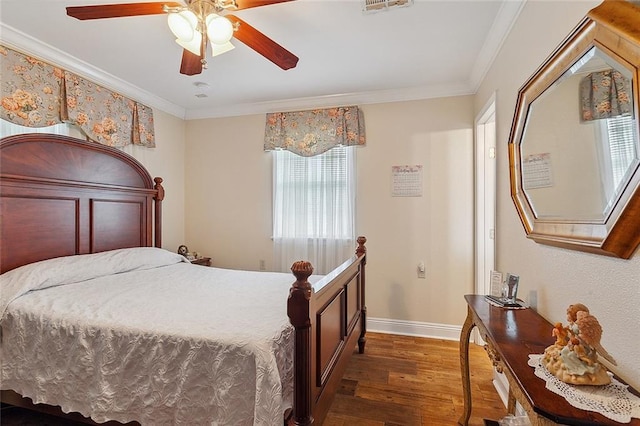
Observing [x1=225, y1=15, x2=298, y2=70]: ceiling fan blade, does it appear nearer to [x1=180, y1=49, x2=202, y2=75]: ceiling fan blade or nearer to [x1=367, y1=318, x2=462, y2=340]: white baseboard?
[x1=180, y1=49, x2=202, y2=75]: ceiling fan blade

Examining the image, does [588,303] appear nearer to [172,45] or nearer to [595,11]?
[595,11]

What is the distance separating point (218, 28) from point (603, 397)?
2.05 m

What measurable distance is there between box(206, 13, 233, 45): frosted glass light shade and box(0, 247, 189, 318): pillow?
1882mm

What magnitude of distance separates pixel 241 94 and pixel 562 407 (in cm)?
350

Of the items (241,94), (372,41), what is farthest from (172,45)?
(372,41)

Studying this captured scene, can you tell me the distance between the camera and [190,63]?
74.6 inches

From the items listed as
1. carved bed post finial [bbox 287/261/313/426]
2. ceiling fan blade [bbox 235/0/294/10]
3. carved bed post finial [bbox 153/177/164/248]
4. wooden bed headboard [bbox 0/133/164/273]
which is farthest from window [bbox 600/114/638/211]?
carved bed post finial [bbox 153/177/164/248]

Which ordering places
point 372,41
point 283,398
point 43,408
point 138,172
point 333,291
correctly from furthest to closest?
point 138,172 < point 372,41 < point 333,291 < point 43,408 < point 283,398

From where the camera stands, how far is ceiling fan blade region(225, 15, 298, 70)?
1616mm

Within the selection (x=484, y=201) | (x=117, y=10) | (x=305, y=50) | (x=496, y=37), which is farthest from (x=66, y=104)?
(x=484, y=201)

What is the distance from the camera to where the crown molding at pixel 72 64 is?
218 centimetres

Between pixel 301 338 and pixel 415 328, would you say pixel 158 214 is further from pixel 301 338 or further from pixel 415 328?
pixel 415 328

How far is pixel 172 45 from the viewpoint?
2336 millimetres

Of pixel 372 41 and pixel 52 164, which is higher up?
pixel 372 41
